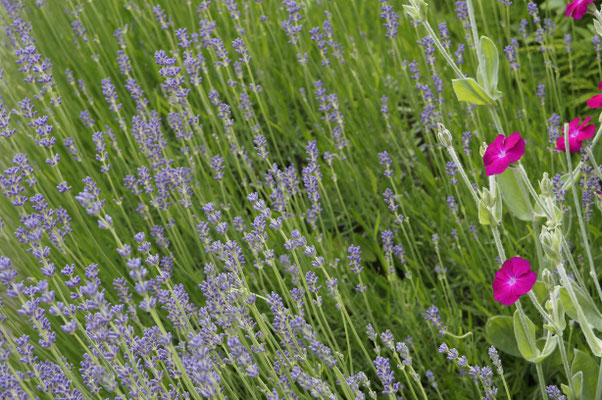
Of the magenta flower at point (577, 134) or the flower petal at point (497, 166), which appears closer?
the flower petal at point (497, 166)

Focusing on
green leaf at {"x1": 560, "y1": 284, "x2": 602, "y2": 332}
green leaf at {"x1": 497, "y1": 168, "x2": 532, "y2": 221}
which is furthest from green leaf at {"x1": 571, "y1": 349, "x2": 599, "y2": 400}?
green leaf at {"x1": 497, "y1": 168, "x2": 532, "y2": 221}

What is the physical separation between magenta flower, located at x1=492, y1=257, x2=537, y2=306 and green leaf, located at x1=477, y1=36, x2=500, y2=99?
473 millimetres

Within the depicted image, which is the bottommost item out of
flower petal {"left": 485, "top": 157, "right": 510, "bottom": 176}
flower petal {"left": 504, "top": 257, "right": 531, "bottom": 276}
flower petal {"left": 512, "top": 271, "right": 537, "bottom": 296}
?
flower petal {"left": 512, "top": 271, "right": 537, "bottom": 296}

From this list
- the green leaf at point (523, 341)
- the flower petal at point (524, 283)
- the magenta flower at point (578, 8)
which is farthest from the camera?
the magenta flower at point (578, 8)

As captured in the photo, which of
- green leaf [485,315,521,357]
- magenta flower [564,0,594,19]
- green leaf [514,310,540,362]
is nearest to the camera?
green leaf [514,310,540,362]

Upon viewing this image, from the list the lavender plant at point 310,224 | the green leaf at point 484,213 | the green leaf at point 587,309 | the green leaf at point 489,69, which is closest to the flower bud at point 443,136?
the lavender plant at point 310,224

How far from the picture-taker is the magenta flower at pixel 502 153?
1.64 m

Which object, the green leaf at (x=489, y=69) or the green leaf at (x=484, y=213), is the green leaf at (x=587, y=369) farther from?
the green leaf at (x=489, y=69)

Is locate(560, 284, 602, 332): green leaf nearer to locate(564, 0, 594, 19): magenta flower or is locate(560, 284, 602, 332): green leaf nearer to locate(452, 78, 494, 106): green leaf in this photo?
locate(452, 78, 494, 106): green leaf

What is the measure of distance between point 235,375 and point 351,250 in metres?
0.71

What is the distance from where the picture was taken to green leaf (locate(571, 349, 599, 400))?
6.53 feet

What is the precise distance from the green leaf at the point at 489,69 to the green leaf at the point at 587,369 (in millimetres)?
789


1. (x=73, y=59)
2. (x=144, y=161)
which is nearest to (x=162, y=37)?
(x=73, y=59)

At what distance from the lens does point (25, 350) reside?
175cm
